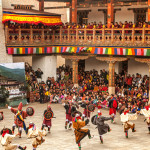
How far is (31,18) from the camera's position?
28172 mm

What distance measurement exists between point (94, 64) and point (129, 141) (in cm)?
1396

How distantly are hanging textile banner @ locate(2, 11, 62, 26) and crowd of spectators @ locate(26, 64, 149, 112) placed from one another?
357cm

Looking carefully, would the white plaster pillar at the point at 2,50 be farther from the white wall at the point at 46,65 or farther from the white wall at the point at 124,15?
the white wall at the point at 124,15

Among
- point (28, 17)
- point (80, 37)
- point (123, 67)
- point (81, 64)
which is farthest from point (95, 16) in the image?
point (28, 17)

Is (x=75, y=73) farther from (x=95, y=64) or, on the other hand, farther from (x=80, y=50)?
(x=95, y=64)

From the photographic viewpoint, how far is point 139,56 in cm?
2723

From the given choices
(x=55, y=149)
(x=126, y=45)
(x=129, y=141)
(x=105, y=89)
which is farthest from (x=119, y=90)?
(x=55, y=149)

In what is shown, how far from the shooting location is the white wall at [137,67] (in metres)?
30.2

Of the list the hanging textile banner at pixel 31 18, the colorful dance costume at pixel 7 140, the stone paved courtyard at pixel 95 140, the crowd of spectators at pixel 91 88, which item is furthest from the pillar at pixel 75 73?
the colorful dance costume at pixel 7 140

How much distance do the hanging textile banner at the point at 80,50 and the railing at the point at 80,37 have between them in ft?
0.93

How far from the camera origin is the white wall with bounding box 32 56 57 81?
30.9 meters

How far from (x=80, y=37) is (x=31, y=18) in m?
3.49

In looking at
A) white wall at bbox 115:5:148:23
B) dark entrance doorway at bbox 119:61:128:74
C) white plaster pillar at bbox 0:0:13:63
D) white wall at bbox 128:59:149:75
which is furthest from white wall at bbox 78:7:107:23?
white plaster pillar at bbox 0:0:13:63

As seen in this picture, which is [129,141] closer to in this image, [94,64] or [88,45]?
[88,45]
